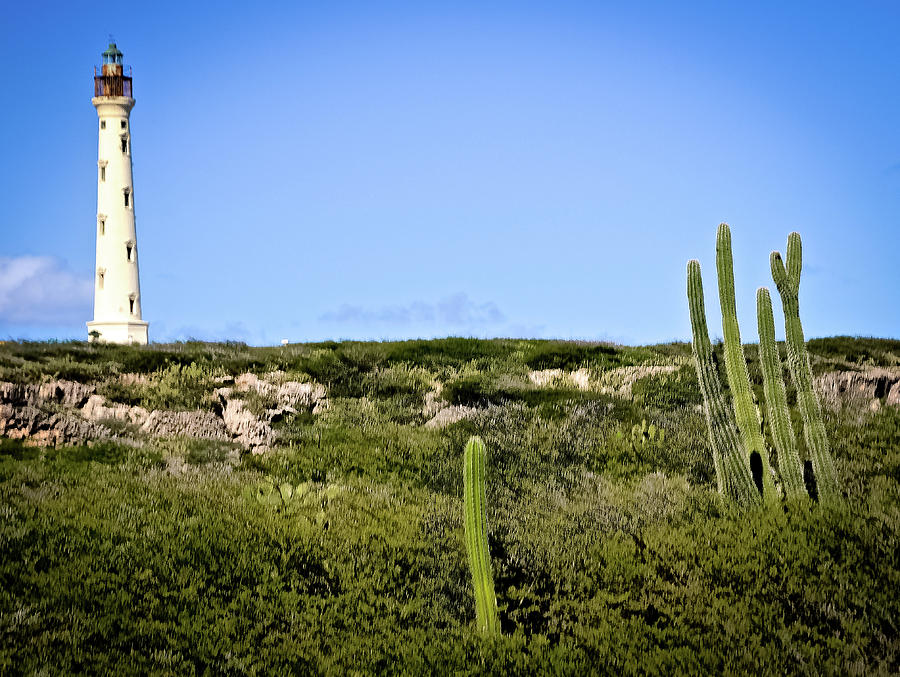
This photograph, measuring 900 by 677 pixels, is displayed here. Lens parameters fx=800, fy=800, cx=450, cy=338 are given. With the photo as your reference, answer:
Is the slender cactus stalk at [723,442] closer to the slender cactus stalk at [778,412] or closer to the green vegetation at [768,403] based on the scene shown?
the green vegetation at [768,403]

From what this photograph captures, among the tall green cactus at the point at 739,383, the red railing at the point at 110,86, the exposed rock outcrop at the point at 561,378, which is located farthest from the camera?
the red railing at the point at 110,86

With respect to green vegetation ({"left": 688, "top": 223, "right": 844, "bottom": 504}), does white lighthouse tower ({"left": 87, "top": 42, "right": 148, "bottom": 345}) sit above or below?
above

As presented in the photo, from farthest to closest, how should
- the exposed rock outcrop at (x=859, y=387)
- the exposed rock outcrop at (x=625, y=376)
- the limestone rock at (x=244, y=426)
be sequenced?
the exposed rock outcrop at (x=625, y=376) < the exposed rock outcrop at (x=859, y=387) < the limestone rock at (x=244, y=426)

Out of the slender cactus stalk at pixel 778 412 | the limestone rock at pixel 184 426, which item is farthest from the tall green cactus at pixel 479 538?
the limestone rock at pixel 184 426

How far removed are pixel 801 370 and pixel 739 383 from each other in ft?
3.12

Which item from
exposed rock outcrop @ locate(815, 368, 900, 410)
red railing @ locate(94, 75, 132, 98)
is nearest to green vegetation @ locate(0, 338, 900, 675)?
exposed rock outcrop @ locate(815, 368, 900, 410)

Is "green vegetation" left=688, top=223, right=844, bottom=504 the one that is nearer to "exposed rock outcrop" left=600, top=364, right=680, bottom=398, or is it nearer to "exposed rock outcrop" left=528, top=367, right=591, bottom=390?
"exposed rock outcrop" left=600, top=364, right=680, bottom=398

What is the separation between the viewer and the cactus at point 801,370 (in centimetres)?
1152

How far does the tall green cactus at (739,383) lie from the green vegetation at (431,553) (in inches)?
13.8

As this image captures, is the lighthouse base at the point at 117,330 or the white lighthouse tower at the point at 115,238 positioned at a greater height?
the white lighthouse tower at the point at 115,238

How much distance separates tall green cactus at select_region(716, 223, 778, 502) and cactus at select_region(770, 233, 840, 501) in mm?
643

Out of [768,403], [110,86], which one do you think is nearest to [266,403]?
[768,403]

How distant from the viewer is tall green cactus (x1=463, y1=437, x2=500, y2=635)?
888cm

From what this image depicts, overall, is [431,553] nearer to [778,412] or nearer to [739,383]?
[739,383]
